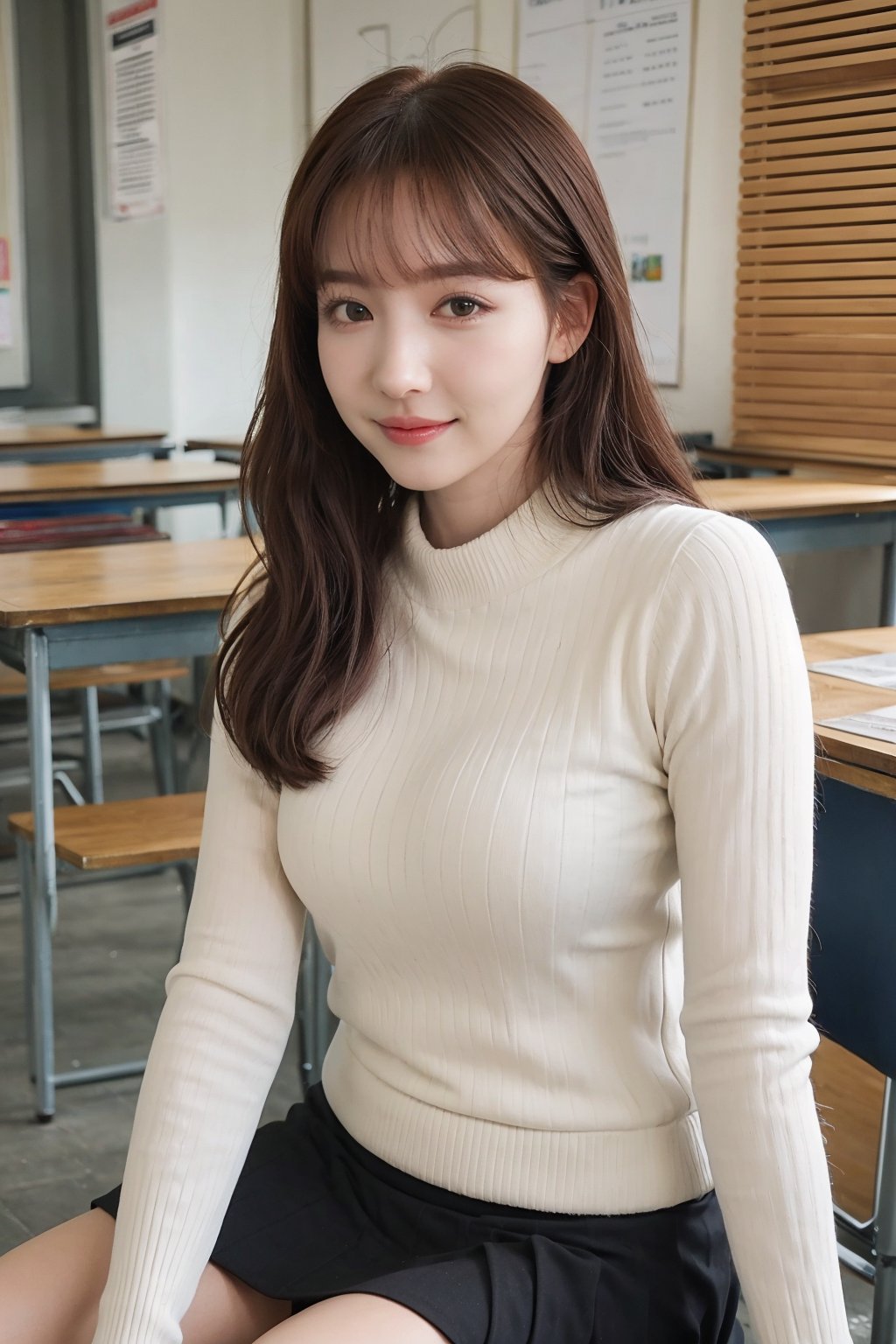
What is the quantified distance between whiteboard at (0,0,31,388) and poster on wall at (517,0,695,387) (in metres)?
2.24

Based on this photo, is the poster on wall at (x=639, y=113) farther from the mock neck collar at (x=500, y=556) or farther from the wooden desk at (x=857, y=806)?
the mock neck collar at (x=500, y=556)

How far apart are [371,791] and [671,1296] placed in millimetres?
397

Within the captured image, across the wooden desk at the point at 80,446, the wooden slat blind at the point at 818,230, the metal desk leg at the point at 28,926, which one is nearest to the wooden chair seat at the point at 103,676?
the metal desk leg at the point at 28,926

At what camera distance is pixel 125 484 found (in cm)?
382

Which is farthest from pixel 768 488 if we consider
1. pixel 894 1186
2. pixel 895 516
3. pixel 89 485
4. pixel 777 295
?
pixel 894 1186

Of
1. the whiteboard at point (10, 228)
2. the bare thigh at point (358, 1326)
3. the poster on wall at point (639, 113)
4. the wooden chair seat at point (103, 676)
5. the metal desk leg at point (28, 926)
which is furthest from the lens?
the whiteboard at point (10, 228)

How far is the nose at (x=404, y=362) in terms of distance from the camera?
104 cm

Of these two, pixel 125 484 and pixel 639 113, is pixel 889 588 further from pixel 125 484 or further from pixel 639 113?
pixel 125 484

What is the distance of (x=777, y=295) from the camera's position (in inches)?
155

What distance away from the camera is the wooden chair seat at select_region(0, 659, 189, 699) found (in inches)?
134

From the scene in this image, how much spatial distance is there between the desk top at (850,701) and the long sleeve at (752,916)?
0.48m

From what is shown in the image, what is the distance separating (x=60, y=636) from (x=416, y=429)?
1.37 m

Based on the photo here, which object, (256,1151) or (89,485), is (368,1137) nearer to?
(256,1151)

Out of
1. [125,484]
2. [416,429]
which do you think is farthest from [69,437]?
[416,429]
